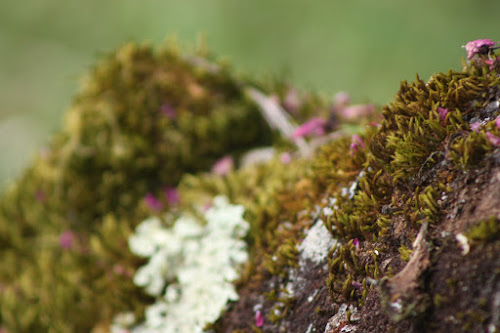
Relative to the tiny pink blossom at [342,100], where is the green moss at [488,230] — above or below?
below

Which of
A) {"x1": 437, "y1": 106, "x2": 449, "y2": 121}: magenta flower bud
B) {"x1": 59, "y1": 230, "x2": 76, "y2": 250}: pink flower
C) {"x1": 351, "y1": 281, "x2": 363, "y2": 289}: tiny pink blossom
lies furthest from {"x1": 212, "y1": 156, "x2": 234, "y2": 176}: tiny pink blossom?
{"x1": 437, "y1": 106, "x2": 449, "y2": 121}: magenta flower bud

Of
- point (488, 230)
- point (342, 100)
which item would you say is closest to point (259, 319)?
point (488, 230)

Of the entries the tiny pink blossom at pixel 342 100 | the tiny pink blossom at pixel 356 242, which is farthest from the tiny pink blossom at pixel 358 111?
the tiny pink blossom at pixel 356 242

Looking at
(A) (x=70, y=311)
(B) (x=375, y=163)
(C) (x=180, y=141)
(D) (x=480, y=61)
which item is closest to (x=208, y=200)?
(C) (x=180, y=141)

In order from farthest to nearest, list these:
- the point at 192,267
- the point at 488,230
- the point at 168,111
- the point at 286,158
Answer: the point at 168,111 → the point at 286,158 → the point at 192,267 → the point at 488,230

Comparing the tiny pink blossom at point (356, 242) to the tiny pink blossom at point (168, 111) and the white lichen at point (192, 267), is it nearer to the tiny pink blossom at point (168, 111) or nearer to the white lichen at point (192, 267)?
the white lichen at point (192, 267)

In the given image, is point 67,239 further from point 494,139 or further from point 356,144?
point 494,139
